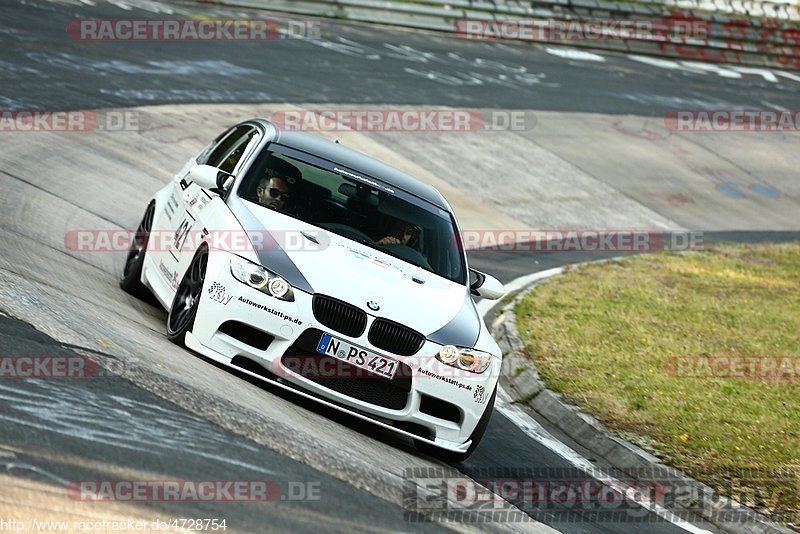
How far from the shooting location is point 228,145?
9.86 m

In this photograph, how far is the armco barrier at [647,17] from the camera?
97.1 feet

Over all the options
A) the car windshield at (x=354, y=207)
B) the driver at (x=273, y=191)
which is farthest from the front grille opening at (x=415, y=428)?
the driver at (x=273, y=191)

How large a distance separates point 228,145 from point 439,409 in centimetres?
328

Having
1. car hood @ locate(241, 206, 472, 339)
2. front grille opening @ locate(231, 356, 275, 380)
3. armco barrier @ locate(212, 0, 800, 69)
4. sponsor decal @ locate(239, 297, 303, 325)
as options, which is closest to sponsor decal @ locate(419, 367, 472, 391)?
car hood @ locate(241, 206, 472, 339)

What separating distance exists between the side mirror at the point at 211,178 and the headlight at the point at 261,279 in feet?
4.02

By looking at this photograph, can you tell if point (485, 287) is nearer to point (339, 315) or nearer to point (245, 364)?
point (339, 315)

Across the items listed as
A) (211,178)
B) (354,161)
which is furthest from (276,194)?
(354,161)

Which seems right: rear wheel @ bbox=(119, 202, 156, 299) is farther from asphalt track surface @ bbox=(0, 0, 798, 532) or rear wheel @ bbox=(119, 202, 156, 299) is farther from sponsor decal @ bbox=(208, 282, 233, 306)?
sponsor decal @ bbox=(208, 282, 233, 306)

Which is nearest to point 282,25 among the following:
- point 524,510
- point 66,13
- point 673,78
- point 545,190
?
point 66,13

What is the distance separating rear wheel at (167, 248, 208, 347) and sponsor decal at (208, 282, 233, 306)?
4.2 inches

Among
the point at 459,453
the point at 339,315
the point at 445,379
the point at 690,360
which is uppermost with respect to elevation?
the point at 339,315

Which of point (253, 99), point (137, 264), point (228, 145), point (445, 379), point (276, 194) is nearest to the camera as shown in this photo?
point (445, 379)

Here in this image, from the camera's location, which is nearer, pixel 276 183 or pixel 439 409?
pixel 439 409

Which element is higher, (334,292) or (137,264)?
(334,292)
